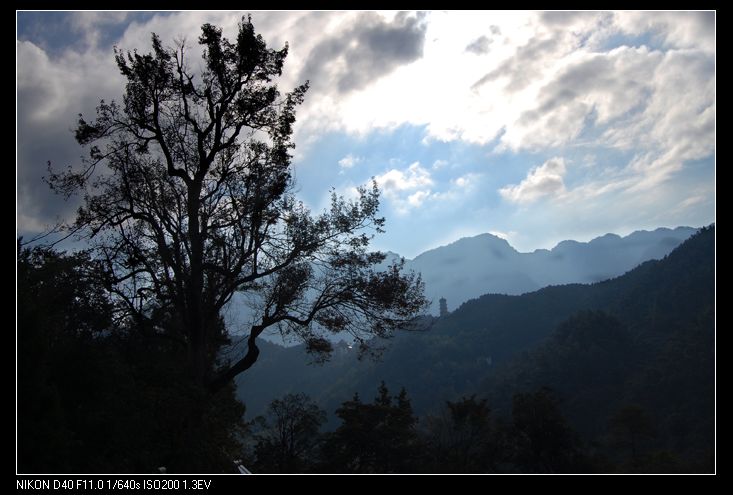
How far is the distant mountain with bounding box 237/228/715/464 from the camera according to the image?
84.0 m

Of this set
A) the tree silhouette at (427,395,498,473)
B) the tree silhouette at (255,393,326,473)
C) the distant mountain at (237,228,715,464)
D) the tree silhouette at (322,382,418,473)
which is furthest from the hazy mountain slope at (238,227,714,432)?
the tree silhouette at (255,393,326,473)

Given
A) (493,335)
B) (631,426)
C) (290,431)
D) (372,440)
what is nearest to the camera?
(290,431)

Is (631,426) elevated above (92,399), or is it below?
below

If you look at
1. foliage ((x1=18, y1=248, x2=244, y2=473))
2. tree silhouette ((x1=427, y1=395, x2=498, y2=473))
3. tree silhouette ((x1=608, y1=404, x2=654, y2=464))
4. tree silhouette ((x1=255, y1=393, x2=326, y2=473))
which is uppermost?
foliage ((x1=18, y1=248, x2=244, y2=473))

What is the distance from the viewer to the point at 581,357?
356 ft

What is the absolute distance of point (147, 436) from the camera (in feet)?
32.1

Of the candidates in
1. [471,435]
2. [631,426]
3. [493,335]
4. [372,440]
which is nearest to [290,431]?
[372,440]

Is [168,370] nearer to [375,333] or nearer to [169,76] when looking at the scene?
[375,333]

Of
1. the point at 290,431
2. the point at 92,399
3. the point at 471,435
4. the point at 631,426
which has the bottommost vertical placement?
the point at 631,426

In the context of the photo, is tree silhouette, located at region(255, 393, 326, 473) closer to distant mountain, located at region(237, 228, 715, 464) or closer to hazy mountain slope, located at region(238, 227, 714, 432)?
distant mountain, located at region(237, 228, 715, 464)

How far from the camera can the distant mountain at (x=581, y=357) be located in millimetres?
84000

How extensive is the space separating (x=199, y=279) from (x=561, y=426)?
3532 cm

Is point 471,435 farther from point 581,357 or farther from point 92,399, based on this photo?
point 581,357

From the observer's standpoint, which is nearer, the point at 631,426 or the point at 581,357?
the point at 631,426
